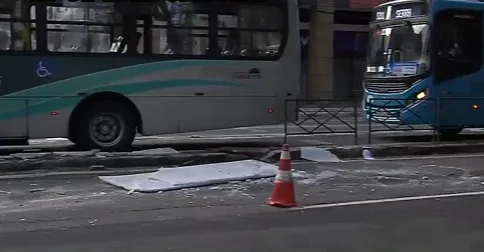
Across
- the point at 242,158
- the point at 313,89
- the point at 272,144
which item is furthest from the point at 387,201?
the point at 313,89

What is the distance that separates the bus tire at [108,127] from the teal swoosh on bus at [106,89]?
12.2 inches

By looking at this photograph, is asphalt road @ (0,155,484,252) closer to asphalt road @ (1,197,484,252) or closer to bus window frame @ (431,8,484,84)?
asphalt road @ (1,197,484,252)

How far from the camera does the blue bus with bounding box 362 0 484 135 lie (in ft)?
55.5

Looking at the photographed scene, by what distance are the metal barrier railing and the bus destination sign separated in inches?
109

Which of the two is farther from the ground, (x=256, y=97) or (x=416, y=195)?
(x=256, y=97)

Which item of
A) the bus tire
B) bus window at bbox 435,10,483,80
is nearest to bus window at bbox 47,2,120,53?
the bus tire

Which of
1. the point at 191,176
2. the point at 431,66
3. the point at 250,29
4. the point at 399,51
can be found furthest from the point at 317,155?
the point at 399,51

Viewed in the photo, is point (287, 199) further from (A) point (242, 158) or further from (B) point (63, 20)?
(B) point (63, 20)

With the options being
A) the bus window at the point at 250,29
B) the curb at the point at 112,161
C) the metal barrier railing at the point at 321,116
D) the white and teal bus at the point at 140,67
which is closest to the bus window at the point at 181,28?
the white and teal bus at the point at 140,67

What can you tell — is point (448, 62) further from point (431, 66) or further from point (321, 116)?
point (321, 116)

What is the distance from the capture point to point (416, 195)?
10211 mm

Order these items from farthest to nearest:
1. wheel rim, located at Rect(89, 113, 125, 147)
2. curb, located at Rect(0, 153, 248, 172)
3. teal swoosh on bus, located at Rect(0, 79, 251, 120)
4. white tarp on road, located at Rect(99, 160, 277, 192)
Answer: wheel rim, located at Rect(89, 113, 125, 147) < teal swoosh on bus, located at Rect(0, 79, 251, 120) < curb, located at Rect(0, 153, 248, 172) < white tarp on road, located at Rect(99, 160, 277, 192)

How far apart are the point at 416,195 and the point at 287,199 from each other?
6.88 feet

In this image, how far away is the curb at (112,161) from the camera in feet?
38.6
